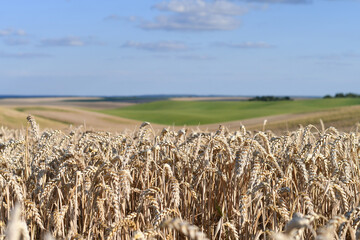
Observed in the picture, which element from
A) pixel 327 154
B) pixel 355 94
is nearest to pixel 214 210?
pixel 327 154

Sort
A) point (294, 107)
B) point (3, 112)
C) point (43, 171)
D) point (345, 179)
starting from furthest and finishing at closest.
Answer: point (294, 107) → point (3, 112) → point (43, 171) → point (345, 179)

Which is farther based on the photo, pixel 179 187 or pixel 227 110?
pixel 227 110

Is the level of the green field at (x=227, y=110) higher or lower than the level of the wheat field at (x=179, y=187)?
lower

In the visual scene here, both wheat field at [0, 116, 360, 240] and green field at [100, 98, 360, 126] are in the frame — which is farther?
green field at [100, 98, 360, 126]

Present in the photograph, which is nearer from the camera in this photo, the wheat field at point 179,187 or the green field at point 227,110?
the wheat field at point 179,187

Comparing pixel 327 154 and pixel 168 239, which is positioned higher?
pixel 327 154

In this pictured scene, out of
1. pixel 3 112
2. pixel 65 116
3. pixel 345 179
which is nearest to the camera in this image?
pixel 345 179

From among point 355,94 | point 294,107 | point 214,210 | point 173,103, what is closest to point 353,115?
point 214,210

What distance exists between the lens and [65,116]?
86.1ft

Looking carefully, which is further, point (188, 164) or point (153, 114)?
point (153, 114)

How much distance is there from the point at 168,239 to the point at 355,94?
60263 mm

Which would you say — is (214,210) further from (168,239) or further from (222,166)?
(168,239)

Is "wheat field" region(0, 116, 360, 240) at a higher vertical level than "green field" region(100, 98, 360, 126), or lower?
higher

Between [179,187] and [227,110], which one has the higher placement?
[179,187]
